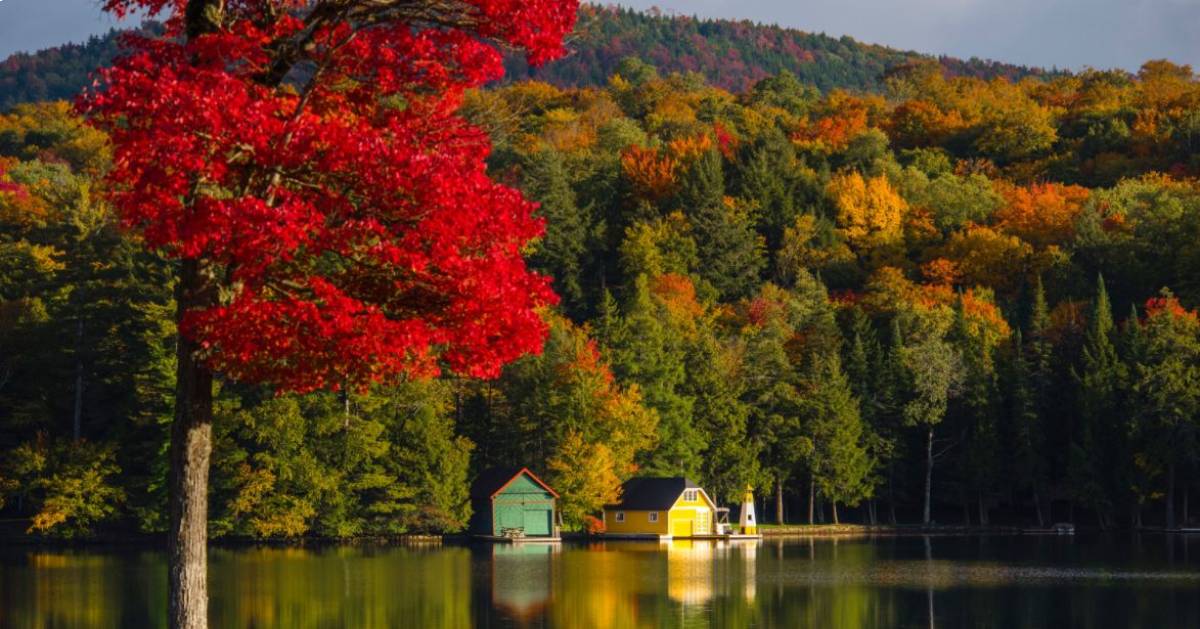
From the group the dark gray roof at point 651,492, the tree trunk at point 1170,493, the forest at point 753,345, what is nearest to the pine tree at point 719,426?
the forest at point 753,345


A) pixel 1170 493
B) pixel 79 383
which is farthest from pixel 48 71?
pixel 1170 493

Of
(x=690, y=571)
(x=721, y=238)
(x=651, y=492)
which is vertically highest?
(x=721, y=238)

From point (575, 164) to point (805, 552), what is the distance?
58968 millimetres

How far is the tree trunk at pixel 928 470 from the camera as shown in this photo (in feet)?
295

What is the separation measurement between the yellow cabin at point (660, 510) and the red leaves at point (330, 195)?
68721 millimetres

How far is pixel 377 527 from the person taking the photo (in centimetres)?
7312

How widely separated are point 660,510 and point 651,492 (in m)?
1.34

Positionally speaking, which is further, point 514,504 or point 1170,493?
point 1170,493

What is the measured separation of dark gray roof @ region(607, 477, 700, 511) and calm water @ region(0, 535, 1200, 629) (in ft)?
28.3

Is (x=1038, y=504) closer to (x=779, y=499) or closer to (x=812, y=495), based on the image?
(x=812, y=495)

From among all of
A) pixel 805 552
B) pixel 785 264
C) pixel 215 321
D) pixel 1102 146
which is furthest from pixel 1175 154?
pixel 215 321

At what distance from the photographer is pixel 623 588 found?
1961 inches

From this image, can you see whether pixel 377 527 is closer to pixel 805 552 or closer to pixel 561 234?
pixel 805 552

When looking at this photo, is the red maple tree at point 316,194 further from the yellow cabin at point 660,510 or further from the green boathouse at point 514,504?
the yellow cabin at point 660,510
